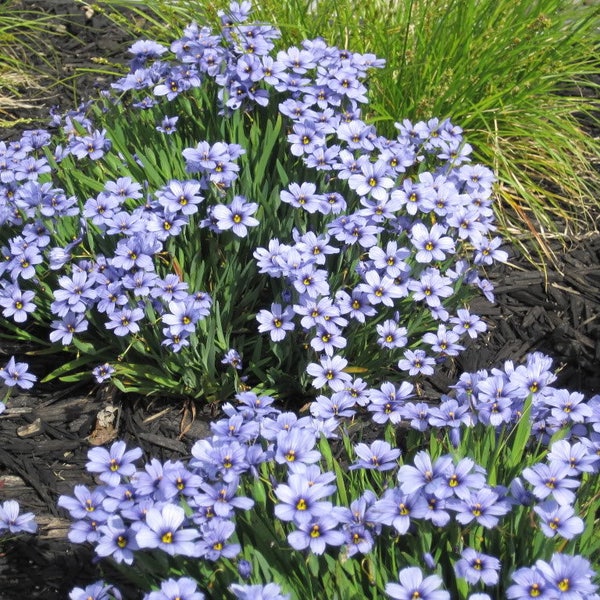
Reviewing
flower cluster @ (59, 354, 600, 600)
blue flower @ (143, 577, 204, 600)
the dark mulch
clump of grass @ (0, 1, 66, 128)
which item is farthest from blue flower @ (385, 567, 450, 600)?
clump of grass @ (0, 1, 66, 128)

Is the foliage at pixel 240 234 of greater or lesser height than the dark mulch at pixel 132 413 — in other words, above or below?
above

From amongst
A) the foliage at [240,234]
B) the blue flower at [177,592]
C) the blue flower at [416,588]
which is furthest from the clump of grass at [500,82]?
the blue flower at [177,592]

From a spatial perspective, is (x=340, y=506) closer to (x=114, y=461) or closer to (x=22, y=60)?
(x=114, y=461)

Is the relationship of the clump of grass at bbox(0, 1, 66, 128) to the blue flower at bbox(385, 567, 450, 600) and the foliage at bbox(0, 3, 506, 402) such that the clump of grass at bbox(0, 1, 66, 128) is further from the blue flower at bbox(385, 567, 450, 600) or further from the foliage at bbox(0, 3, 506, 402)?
the blue flower at bbox(385, 567, 450, 600)

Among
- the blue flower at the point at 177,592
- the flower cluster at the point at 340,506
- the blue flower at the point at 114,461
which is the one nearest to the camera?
the blue flower at the point at 177,592

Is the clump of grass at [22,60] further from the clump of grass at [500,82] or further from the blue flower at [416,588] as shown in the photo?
the blue flower at [416,588]

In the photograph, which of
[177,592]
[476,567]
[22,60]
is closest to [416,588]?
[476,567]
